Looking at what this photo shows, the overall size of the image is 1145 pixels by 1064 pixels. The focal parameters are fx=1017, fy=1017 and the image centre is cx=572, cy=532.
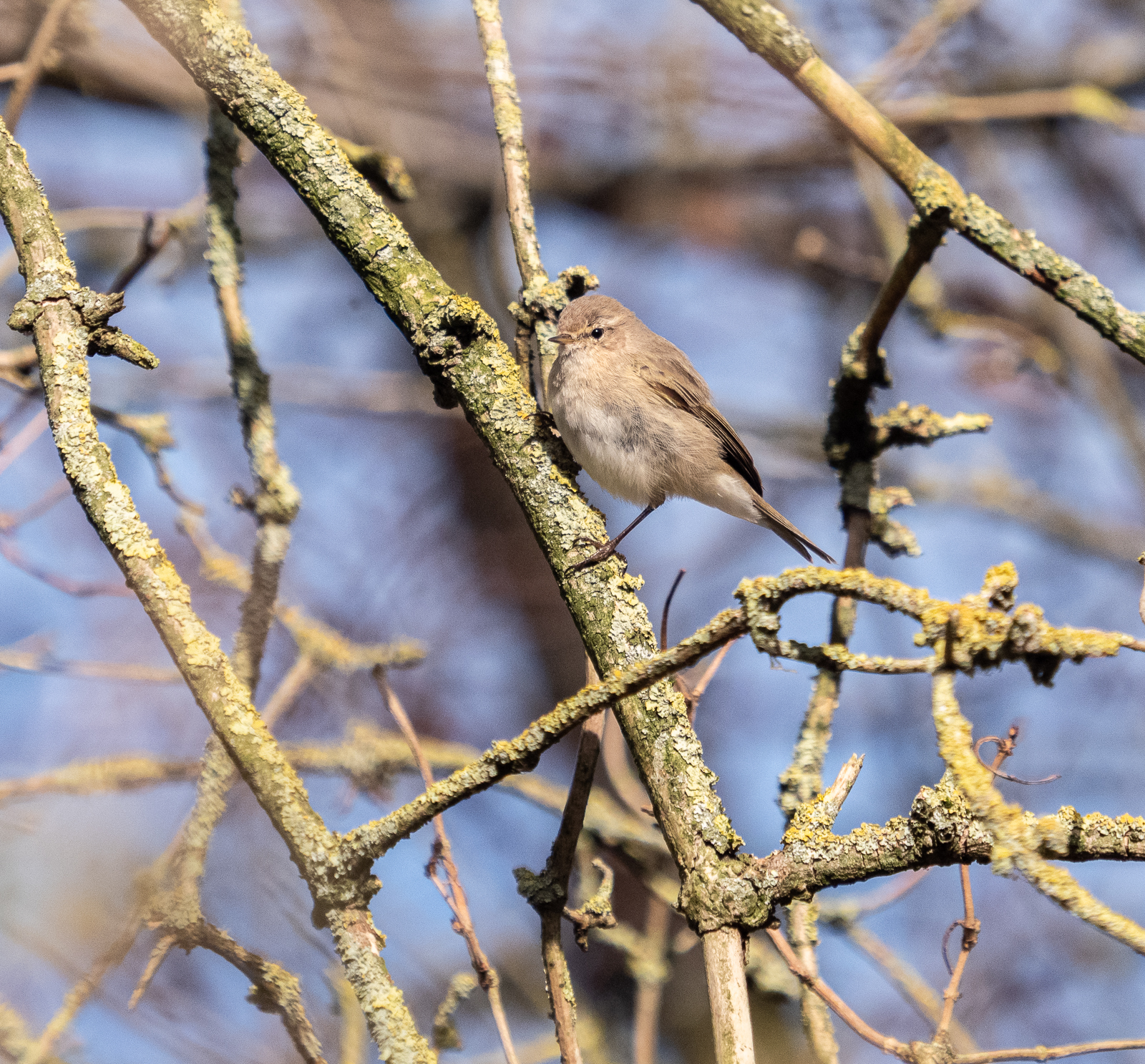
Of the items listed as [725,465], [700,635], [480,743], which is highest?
[725,465]

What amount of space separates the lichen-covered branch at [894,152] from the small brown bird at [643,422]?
3.08ft

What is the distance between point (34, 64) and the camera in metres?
2.92

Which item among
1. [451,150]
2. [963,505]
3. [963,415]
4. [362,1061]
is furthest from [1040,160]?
[362,1061]

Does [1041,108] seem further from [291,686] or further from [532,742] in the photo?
[532,742]

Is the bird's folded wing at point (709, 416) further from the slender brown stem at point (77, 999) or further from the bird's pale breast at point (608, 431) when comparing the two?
the slender brown stem at point (77, 999)

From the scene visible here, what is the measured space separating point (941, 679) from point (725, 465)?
290 centimetres

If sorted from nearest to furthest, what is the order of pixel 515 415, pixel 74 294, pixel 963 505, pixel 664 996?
1. pixel 74 294
2. pixel 515 415
3. pixel 664 996
4. pixel 963 505

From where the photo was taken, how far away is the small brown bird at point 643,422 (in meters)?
3.34

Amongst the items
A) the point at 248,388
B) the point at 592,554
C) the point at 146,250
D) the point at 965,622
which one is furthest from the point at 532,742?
the point at 146,250

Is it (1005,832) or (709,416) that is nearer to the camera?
(1005,832)

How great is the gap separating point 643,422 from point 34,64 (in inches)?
85.7

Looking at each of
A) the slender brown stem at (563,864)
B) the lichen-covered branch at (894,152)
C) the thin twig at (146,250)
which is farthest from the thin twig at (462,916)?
the lichen-covered branch at (894,152)

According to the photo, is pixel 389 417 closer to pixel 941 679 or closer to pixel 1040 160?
pixel 1040 160

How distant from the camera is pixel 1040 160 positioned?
785 centimetres
